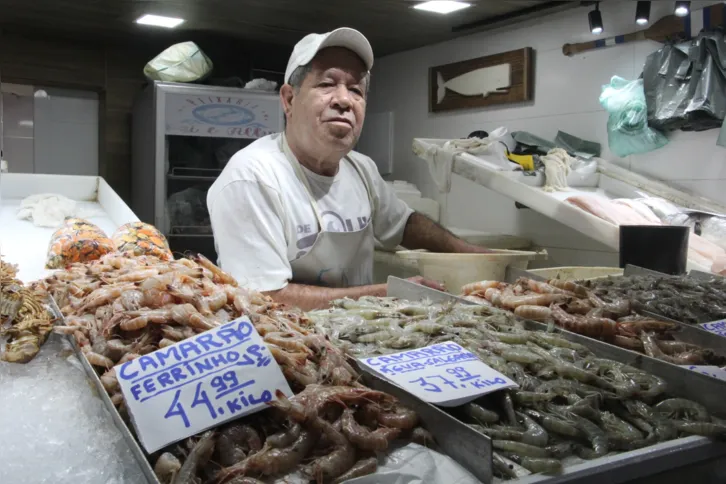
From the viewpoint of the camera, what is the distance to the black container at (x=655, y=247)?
276cm

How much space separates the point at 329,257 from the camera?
2.84 metres

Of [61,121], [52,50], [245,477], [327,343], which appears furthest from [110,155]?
[245,477]

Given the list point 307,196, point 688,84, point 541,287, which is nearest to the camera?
point 541,287

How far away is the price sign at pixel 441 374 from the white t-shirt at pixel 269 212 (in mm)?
1084

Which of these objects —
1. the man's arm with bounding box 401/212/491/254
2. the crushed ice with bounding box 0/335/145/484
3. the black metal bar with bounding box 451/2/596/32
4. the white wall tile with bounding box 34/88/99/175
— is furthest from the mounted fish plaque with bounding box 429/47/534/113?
the crushed ice with bounding box 0/335/145/484

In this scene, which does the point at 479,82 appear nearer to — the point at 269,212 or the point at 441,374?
the point at 269,212

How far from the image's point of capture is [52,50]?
272 inches

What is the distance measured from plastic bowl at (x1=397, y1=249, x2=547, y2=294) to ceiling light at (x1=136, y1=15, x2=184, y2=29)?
3.73 metres

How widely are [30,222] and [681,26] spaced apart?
14.6ft

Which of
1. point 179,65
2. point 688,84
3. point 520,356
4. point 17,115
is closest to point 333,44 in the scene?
point 520,356

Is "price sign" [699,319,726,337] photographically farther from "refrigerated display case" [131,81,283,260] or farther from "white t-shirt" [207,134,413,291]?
"refrigerated display case" [131,81,283,260]

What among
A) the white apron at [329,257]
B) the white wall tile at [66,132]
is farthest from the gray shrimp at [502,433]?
the white wall tile at [66,132]

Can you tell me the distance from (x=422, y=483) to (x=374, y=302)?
118 cm

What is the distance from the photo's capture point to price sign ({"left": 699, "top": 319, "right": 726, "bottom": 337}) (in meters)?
1.98
